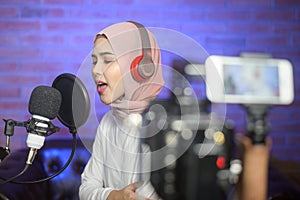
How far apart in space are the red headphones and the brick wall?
47 mm

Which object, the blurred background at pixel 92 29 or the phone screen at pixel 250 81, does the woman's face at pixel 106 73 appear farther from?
the phone screen at pixel 250 81

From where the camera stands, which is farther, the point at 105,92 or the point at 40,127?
the point at 105,92

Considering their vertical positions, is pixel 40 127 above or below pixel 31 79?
below

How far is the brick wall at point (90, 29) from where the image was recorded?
1.38 m

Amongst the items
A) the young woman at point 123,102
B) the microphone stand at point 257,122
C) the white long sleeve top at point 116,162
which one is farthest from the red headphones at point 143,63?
the microphone stand at point 257,122

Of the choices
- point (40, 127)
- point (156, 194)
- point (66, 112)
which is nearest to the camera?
point (40, 127)

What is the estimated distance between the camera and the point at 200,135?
4.34 ft

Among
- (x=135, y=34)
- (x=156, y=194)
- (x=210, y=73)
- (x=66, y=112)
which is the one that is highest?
Result: (x=135, y=34)

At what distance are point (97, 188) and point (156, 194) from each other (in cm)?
17

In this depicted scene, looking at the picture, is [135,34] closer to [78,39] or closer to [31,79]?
[78,39]

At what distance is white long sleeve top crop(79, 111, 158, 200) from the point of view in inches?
51.3

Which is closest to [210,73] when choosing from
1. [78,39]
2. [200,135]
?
[200,135]

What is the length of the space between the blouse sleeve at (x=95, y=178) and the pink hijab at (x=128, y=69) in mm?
110

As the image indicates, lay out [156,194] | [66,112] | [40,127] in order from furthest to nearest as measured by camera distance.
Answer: [156,194]
[66,112]
[40,127]
